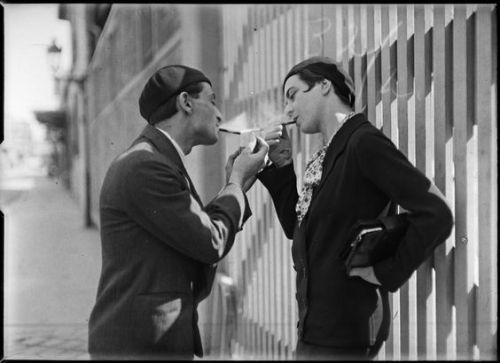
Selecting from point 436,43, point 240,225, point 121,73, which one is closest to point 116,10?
point 121,73

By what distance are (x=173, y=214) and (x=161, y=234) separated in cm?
7

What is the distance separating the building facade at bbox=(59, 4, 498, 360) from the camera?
181 centimetres

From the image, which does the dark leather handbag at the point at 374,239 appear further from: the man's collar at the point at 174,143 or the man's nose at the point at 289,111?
the man's collar at the point at 174,143

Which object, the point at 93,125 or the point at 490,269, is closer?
the point at 490,269

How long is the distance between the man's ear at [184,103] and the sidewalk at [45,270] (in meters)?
0.51

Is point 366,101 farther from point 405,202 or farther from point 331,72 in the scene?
point 405,202

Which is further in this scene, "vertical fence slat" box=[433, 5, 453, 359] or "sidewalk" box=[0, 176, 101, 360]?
"sidewalk" box=[0, 176, 101, 360]

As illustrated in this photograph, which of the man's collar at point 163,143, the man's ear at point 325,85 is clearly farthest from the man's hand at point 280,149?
the man's collar at point 163,143

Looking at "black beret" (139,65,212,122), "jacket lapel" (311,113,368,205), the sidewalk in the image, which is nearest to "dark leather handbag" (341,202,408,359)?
"jacket lapel" (311,113,368,205)

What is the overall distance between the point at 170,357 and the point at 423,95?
3.68 ft

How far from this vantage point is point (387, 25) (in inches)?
78.3

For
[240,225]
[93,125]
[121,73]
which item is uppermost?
[121,73]

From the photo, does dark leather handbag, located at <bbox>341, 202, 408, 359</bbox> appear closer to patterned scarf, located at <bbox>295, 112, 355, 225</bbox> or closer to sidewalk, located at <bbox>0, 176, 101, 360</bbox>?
patterned scarf, located at <bbox>295, 112, 355, 225</bbox>

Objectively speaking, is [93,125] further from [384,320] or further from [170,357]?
[384,320]
